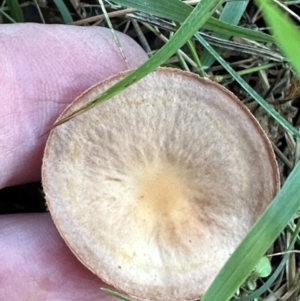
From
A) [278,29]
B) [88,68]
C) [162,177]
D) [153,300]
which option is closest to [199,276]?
[153,300]

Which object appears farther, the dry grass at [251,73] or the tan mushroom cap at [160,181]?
the dry grass at [251,73]

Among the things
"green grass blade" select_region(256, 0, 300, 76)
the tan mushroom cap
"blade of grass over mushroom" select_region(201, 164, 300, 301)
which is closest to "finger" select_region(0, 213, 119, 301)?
the tan mushroom cap

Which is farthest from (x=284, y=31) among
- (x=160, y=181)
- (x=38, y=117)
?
(x=38, y=117)

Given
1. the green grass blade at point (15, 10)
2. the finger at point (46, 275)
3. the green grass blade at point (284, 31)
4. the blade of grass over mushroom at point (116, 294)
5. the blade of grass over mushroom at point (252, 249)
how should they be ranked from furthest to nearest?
the green grass blade at point (15, 10) < the finger at point (46, 275) < the blade of grass over mushroom at point (116, 294) < the blade of grass over mushroom at point (252, 249) < the green grass blade at point (284, 31)

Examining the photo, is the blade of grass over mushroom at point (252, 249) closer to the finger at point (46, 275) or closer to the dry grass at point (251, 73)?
the finger at point (46, 275)

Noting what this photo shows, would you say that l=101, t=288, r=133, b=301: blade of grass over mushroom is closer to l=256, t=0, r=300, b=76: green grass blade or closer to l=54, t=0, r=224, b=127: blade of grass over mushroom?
l=54, t=0, r=224, b=127: blade of grass over mushroom

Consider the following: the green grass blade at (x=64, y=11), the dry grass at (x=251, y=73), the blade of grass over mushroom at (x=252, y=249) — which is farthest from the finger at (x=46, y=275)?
the green grass blade at (x=64, y=11)

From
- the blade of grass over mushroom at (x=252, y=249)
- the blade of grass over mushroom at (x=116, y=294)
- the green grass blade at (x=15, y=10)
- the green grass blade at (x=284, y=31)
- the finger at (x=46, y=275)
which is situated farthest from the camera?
the green grass blade at (x=15, y=10)

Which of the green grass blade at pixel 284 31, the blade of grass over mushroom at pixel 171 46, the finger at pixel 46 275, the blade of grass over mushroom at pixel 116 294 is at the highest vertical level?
the green grass blade at pixel 284 31
